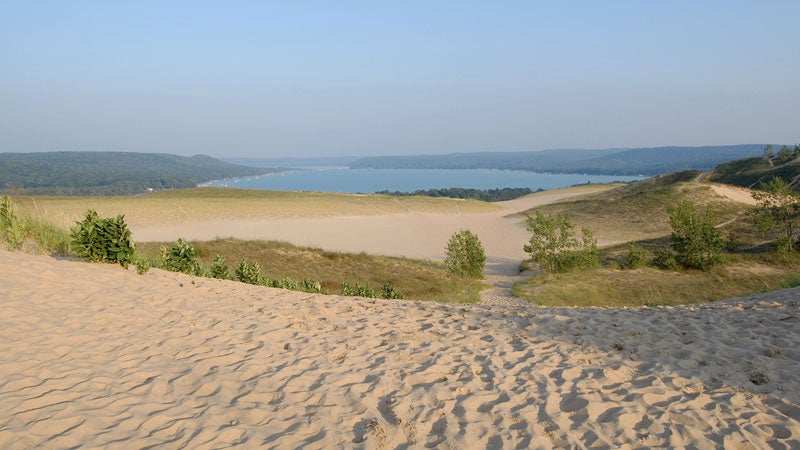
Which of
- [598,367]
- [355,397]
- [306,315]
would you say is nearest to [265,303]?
[306,315]

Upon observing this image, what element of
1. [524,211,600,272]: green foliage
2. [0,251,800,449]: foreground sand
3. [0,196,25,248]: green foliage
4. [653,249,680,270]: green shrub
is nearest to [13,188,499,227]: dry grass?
[0,196,25,248]: green foliage

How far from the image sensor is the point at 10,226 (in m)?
10.7

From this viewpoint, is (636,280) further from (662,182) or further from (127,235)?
(662,182)

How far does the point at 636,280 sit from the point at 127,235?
19.0m

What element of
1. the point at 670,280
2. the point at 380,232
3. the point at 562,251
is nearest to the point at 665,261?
the point at 670,280

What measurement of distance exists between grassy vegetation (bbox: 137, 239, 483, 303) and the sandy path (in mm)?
8424

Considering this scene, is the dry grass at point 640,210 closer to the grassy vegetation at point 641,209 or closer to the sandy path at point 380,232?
the grassy vegetation at point 641,209

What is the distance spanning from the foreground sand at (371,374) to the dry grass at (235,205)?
34621mm

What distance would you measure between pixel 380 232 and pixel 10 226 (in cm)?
3675

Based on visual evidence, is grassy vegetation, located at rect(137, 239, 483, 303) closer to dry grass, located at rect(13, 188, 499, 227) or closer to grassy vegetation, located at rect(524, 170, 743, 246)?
dry grass, located at rect(13, 188, 499, 227)

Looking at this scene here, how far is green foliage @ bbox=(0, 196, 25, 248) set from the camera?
10539 mm

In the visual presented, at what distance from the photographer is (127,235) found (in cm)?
1035

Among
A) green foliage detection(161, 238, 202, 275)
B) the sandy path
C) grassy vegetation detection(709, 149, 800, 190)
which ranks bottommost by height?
the sandy path

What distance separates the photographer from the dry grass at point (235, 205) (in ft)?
140
